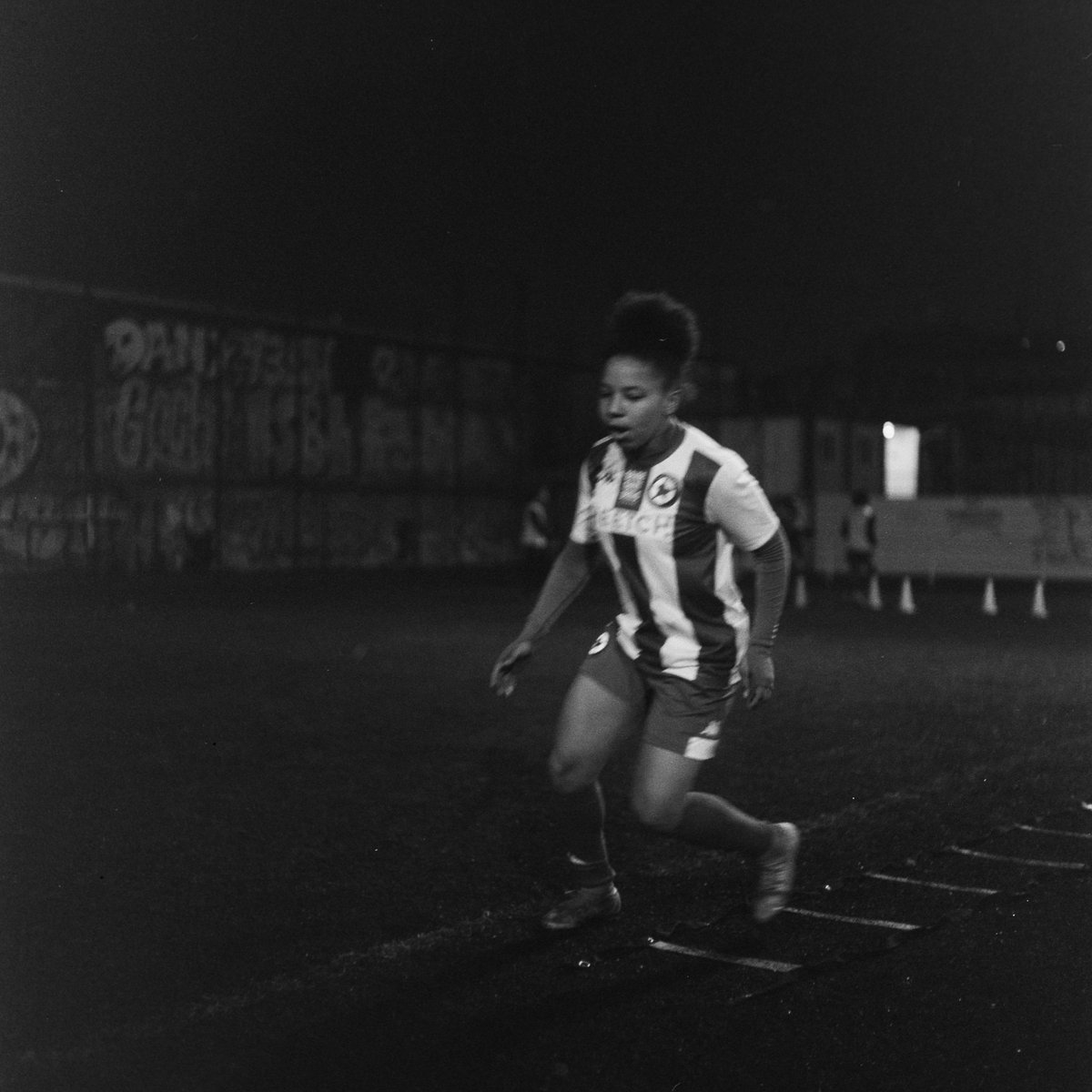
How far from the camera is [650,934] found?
4.95 metres

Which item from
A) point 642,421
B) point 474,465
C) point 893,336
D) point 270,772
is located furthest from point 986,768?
point 893,336

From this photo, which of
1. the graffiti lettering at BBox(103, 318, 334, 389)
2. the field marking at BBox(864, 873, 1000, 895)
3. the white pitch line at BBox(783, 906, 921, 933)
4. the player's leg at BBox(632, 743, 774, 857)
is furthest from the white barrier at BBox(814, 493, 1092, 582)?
the player's leg at BBox(632, 743, 774, 857)

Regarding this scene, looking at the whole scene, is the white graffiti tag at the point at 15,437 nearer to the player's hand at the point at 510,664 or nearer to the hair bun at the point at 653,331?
the player's hand at the point at 510,664

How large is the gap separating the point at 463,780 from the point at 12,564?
2190cm

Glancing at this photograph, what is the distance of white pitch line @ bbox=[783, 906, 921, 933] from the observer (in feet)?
16.7

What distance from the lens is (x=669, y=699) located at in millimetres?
4777

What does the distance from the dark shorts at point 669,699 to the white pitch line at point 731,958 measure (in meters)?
0.61

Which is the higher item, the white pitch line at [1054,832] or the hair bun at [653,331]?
the hair bun at [653,331]

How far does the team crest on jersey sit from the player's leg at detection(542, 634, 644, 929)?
0.47 m

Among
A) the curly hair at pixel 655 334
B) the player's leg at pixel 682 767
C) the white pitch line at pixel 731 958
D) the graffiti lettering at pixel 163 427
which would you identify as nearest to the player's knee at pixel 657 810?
the player's leg at pixel 682 767

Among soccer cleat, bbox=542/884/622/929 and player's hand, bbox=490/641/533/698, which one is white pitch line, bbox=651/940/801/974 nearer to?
soccer cleat, bbox=542/884/622/929

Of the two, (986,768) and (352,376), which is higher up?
(352,376)

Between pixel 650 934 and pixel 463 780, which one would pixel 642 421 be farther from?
pixel 463 780

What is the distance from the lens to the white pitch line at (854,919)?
509 cm
